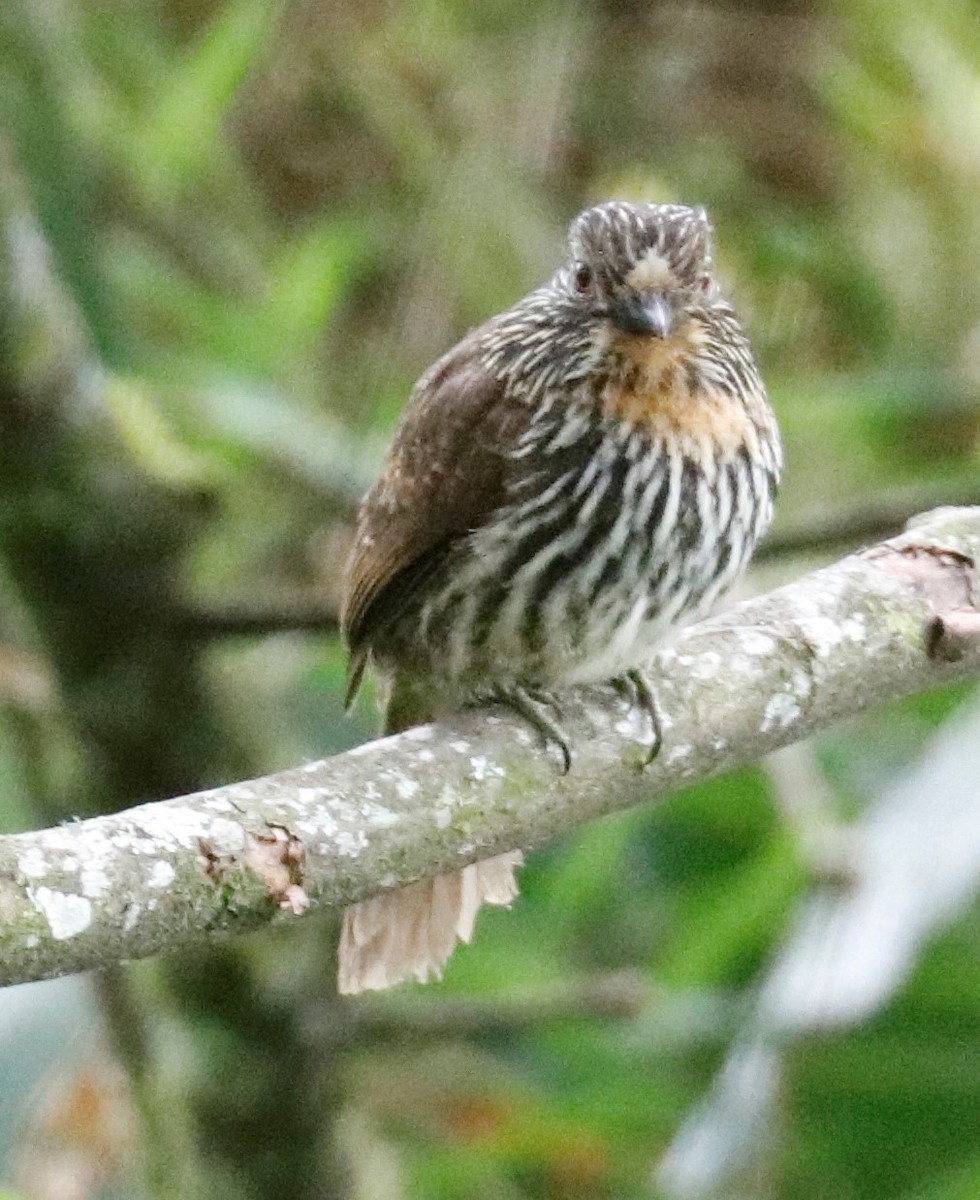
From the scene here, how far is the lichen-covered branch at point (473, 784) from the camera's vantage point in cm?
161

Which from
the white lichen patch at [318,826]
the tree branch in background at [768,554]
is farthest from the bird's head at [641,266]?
the white lichen patch at [318,826]

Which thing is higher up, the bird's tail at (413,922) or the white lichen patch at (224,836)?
the white lichen patch at (224,836)

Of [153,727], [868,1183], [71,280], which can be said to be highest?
[71,280]

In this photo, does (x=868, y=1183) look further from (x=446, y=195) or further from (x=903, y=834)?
(x=446, y=195)

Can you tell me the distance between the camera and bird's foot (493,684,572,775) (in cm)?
216

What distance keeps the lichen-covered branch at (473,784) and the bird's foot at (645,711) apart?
11 mm

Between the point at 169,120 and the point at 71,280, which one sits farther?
the point at 169,120

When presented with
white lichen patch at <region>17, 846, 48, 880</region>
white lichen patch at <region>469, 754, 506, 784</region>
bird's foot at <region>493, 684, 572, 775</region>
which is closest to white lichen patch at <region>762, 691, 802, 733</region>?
bird's foot at <region>493, 684, 572, 775</region>

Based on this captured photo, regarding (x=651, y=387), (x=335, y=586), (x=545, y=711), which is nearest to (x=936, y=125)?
(x=335, y=586)

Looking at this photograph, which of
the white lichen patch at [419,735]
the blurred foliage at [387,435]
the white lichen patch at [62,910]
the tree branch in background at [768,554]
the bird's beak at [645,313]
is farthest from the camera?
the blurred foliage at [387,435]

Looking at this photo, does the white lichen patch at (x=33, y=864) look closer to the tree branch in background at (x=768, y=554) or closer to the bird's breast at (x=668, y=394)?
the bird's breast at (x=668, y=394)

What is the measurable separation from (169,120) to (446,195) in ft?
3.02

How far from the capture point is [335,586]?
3.33m

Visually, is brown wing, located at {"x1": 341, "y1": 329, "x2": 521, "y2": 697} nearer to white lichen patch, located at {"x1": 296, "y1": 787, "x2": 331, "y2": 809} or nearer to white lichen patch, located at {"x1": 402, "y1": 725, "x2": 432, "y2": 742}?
white lichen patch, located at {"x1": 402, "y1": 725, "x2": 432, "y2": 742}
